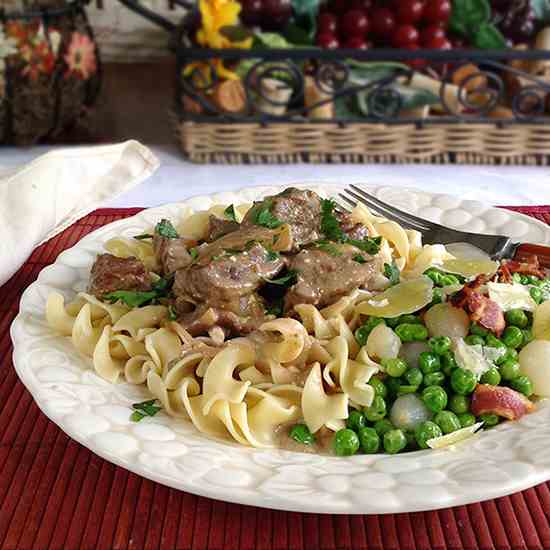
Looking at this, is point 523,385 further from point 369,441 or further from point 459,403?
point 369,441

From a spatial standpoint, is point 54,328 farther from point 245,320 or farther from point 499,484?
point 499,484

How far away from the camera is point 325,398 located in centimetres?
207

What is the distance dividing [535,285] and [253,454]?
101 centimetres

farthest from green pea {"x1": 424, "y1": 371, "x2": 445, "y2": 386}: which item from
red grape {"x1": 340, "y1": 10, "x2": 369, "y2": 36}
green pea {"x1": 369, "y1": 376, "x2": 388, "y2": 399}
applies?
red grape {"x1": 340, "y1": 10, "x2": 369, "y2": 36}

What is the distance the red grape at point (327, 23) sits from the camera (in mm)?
4793

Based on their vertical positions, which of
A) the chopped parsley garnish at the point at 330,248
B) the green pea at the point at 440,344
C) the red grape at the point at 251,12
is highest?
the red grape at the point at 251,12

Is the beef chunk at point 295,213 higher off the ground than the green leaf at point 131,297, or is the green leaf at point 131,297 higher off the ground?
the beef chunk at point 295,213

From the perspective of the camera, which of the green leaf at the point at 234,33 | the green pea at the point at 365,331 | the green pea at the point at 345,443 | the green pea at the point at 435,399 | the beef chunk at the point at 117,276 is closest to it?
the green pea at the point at 345,443

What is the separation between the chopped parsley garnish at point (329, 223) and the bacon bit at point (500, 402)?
74 centimetres

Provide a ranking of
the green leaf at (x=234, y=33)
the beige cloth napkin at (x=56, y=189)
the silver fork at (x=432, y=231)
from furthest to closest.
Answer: the green leaf at (x=234, y=33) → the beige cloth napkin at (x=56, y=189) → the silver fork at (x=432, y=231)

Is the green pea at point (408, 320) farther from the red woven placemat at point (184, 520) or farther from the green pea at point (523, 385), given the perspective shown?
the red woven placemat at point (184, 520)

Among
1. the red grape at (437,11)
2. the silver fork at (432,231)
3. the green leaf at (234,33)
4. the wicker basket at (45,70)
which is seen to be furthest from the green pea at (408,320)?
the wicker basket at (45,70)

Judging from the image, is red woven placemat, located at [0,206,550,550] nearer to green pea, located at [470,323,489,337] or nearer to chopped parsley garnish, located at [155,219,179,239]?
green pea, located at [470,323,489,337]

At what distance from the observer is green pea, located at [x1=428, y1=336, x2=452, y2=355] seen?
2.11 meters
